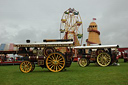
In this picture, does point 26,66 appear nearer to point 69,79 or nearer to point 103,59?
point 69,79

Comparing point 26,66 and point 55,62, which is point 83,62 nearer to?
point 55,62

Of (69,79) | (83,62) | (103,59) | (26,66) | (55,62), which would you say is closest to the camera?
(69,79)

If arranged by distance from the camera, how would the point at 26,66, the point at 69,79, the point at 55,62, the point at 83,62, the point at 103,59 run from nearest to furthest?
the point at 69,79, the point at 55,62, the point at 26,66, the point at 103,59, the point at 83,62

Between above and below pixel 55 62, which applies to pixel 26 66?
below

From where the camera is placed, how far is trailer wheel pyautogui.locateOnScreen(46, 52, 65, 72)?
35.8ft

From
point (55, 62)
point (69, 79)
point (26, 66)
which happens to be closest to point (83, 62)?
point (55, 62)

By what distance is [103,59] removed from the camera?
15.8 metres

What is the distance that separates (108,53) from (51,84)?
1018 centimetres

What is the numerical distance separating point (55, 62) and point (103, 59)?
636 centimetres

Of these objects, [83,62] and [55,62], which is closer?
[55,62]

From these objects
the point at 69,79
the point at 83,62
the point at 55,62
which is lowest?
the point at 69,79

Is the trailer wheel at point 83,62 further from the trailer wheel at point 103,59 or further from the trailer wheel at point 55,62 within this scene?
the trailer wheel at point 55,62

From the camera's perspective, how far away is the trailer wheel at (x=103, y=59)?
1545cm

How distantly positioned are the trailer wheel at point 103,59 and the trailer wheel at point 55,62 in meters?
5.81
